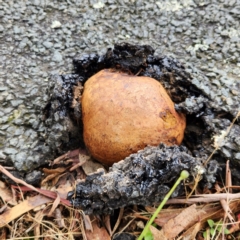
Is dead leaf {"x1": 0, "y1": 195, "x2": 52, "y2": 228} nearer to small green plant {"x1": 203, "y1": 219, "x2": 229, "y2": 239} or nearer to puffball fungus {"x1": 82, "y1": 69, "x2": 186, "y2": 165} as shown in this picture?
puffball fungus {"x1": 82, "y1": 69, "x2": 186, "y2": 165}

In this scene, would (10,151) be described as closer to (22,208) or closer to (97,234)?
(22,208)

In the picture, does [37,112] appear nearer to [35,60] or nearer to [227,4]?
[35,60]

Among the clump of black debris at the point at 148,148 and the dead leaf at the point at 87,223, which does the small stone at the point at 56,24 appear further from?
the dead leaf at the point at 87,223

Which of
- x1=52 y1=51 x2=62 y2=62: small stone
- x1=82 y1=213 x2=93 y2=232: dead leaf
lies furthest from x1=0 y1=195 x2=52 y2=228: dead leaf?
x1=52 y1=51 x2=62 y2=62: small stone

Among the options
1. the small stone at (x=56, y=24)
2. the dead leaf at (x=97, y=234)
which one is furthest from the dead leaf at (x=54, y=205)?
the small stone at (x=56, y=24)

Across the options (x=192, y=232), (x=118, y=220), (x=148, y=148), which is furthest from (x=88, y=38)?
(x=192, y=232)
